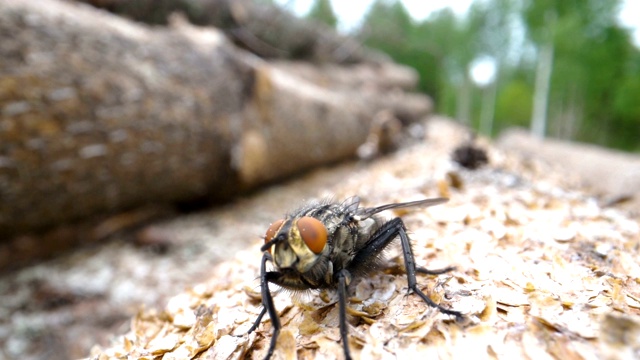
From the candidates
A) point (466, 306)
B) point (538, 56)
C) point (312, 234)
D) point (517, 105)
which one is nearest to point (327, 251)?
point (312, 234)

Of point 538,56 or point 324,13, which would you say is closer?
point 324,13

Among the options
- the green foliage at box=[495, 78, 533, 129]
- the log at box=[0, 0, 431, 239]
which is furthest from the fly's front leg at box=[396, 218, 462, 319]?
the green foliage at box=[495, 78, 533, 129]

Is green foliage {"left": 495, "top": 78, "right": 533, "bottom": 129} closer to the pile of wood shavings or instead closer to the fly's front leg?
the pile of wood shavings

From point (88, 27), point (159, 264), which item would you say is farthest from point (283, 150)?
point (88, 27)

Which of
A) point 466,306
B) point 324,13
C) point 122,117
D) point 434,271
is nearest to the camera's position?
point 466,306

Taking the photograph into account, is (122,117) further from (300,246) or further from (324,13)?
(324,13)

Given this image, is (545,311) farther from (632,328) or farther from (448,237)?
(448,237)

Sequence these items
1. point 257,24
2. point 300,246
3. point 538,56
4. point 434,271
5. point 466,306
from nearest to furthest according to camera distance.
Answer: point 300,246 < point 466,306 < point 434,271 < point 257,24 < point 538,56
